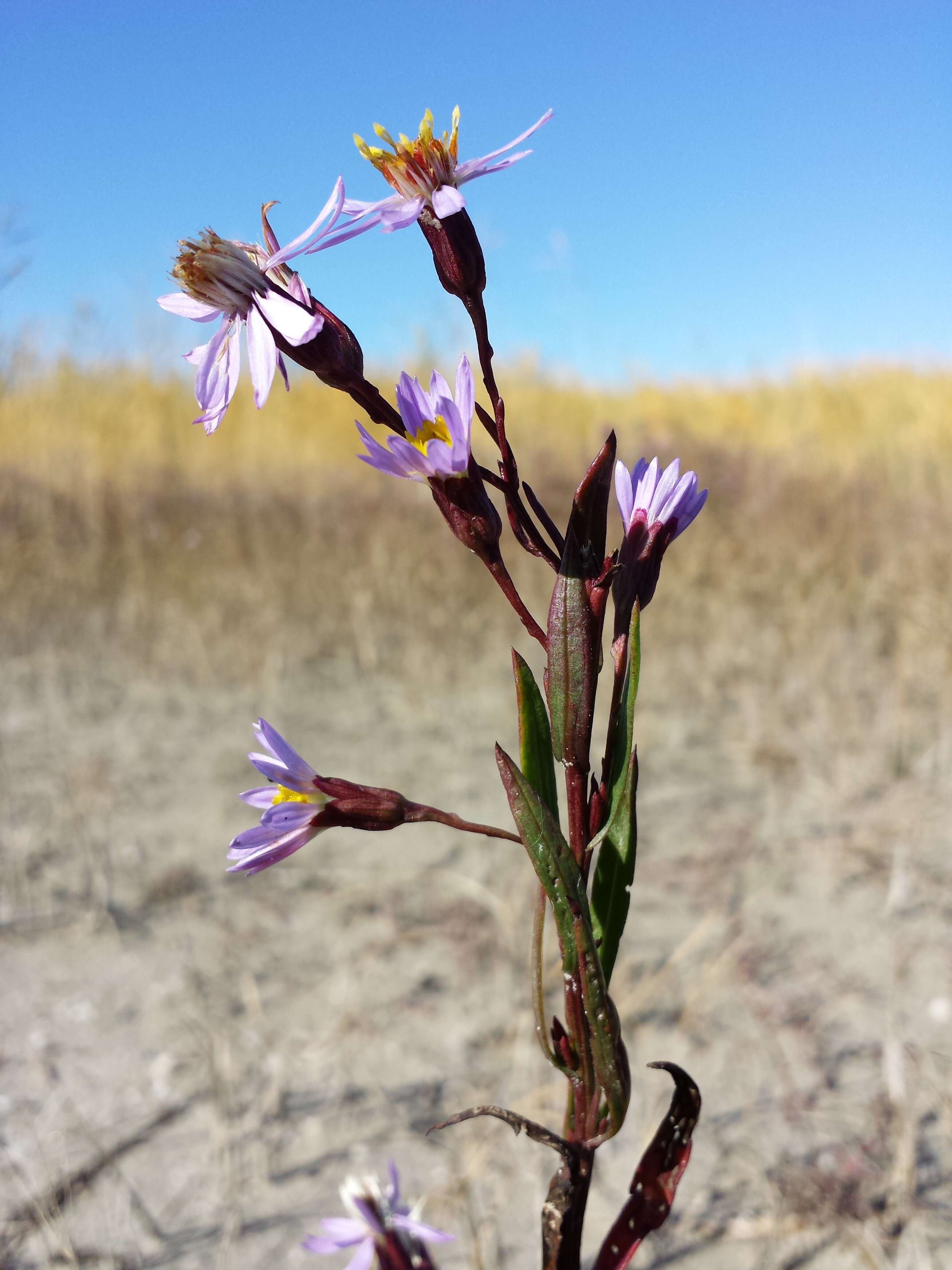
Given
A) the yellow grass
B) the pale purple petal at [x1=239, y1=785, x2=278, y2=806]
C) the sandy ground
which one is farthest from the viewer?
the yellow grass

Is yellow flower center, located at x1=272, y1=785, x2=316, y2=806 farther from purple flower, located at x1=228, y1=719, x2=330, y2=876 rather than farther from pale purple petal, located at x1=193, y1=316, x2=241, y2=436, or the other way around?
pale purple petal, located at x1=193, y1=316, x2=241, y2=436

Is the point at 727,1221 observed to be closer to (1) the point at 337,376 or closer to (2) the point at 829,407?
(1) the point at 337,376

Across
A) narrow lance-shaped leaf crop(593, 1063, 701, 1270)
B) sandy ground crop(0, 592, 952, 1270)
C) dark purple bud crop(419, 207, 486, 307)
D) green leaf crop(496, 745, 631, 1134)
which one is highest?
dark purple bud crop(419, 207, 486, 307)

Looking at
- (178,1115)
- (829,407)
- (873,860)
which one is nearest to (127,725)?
(178,1115)

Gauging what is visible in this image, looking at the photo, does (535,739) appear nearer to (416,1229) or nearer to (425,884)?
(416,1229)

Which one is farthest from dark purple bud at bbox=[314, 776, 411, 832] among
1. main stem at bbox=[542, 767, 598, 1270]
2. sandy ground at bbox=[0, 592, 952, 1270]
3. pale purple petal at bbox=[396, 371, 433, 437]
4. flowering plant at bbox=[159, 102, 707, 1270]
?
sandy ground at bbox=[0, 592, 952, 1270]

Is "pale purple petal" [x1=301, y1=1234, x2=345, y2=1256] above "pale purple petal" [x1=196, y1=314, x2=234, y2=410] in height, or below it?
below

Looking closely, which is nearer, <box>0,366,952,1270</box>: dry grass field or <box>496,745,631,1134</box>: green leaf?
<box>496,745,631,1134</box>: green leaf

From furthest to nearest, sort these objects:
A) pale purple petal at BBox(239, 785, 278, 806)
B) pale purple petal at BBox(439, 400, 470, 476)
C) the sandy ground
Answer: the sandy ground < pale purple petal at BBox(239, 785, 278, 806) < pale purple petal at BBox(439, 400, 470, 476)
